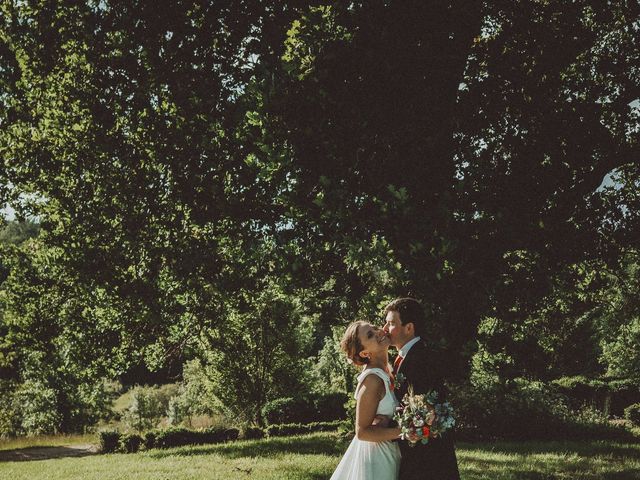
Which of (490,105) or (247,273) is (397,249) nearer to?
(490,105)

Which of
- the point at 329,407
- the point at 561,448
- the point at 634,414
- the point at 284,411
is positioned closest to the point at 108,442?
the point at 284,411

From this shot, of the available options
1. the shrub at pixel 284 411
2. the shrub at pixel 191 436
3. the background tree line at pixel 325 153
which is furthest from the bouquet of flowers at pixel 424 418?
the shrub at pixel 284 411

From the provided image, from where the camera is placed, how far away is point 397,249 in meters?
5.91

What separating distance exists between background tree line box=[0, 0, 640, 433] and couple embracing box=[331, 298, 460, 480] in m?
0.96

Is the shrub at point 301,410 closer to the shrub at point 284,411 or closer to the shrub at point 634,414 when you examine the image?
the shrub at point 284,411

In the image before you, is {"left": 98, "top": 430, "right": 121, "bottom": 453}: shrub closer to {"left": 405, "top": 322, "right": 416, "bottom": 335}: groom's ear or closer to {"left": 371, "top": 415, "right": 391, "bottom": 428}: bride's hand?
{"left": 371, "top": 415, "right": 391, "bottom": 428}: bride's hand

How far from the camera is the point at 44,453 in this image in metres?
22.3

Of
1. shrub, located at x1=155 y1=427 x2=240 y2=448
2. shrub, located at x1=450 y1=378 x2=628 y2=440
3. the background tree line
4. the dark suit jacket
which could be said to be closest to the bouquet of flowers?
the dark suit jacket

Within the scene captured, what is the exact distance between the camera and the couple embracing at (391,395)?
4.54m

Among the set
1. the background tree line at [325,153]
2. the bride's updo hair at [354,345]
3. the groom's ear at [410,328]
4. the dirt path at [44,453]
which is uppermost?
the background tree line at [325,153]

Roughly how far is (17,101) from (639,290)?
14.9 meters

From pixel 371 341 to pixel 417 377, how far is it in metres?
0.55

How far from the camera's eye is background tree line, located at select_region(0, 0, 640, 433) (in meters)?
6.47

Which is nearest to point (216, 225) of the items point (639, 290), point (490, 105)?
point (490, 105)
